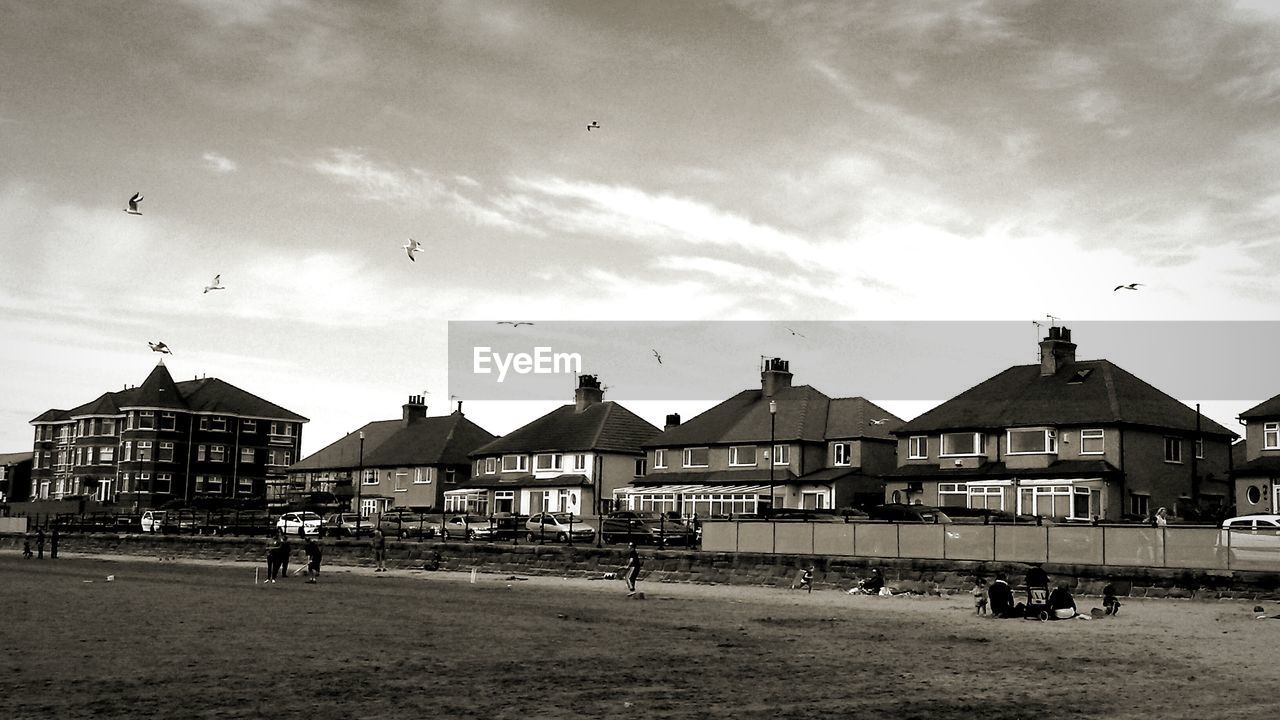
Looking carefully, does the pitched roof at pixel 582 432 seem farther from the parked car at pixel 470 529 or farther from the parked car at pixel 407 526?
the parked car at pixel 470 529

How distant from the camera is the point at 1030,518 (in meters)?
51.7

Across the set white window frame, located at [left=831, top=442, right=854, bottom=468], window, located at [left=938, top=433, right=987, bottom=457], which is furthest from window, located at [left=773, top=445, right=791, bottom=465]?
window, located at [left=938, top=433, right=987, bottom=457]

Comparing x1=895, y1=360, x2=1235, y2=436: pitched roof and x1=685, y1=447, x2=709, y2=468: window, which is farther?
x1=685, y1=447, x2=709, y2=468: window

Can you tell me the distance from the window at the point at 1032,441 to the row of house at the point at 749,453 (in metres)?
0.10

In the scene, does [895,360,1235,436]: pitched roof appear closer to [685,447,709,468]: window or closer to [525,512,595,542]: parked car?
[685,447,709,468]: window

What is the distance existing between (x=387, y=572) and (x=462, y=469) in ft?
141

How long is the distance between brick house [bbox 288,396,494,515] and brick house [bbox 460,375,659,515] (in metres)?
4.06

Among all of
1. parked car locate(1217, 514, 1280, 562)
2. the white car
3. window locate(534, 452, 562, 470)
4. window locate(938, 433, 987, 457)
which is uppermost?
window locate(938, 433, 987, 457)

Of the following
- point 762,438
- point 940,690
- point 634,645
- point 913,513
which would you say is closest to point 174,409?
point 762,438

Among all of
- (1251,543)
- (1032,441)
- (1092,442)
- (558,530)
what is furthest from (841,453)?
(1251,543)

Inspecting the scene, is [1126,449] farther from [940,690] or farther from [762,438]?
[940,690]

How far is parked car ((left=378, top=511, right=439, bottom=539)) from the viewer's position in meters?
58.7

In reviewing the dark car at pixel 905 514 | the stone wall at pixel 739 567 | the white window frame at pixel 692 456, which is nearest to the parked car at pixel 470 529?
the stone wall at pixel 739 567

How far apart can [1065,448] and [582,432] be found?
32815mm
